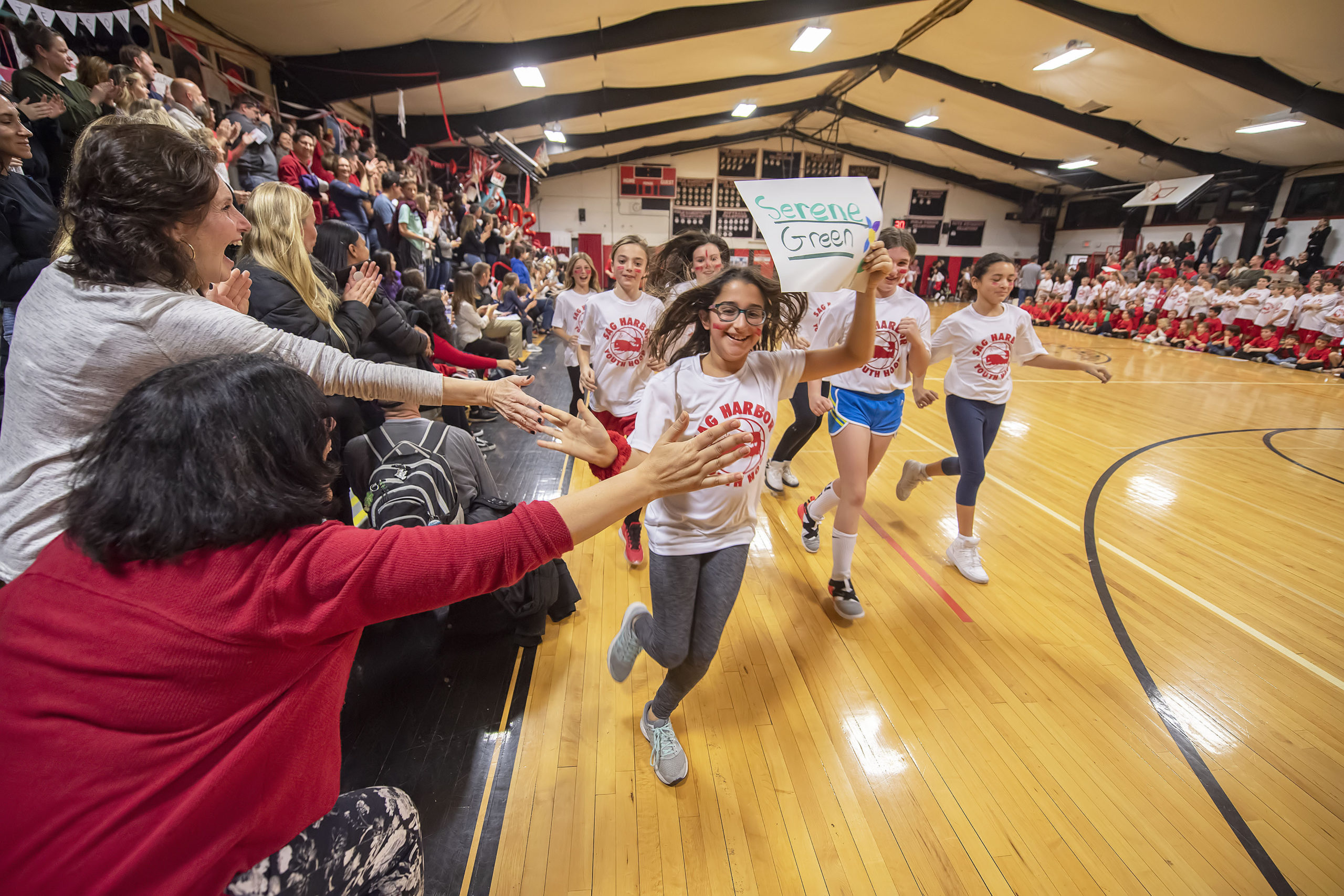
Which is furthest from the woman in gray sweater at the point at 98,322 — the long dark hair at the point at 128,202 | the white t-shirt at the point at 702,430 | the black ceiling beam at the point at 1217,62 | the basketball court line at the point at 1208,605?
the black ceiling beam at the point at 1217,62

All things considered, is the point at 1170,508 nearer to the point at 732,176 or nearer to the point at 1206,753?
the point at 1206,753

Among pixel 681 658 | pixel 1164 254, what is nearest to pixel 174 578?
pixel 681 658

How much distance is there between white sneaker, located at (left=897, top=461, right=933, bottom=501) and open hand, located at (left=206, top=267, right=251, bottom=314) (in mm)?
3663

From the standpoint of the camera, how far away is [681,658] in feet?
6.23

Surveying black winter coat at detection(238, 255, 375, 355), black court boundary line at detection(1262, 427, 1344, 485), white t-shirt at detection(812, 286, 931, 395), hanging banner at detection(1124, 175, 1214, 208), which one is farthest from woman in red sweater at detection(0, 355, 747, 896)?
hanging banner at detection(1124, 175, 1214, 208)

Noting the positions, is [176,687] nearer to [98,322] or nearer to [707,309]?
[98,322]

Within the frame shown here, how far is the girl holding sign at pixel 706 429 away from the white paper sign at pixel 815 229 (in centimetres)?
8

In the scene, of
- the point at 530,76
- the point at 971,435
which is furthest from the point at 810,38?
the point at 971,435

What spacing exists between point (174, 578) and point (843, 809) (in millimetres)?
2031

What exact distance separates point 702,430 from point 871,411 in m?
1.57

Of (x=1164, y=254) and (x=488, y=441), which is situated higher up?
(x=1164, y=254)

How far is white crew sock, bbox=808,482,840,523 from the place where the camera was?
3.44 meters

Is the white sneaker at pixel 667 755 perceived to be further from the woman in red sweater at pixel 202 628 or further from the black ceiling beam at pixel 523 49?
the black ceiling beam at pixel 523 49

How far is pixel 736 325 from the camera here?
1.78 meters
